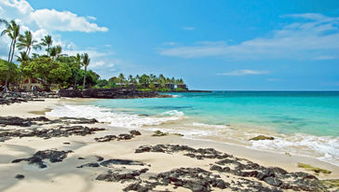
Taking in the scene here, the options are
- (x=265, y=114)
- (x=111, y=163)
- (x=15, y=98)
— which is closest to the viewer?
(x=111, y=163)

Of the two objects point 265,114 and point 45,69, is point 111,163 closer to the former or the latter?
point 265,114

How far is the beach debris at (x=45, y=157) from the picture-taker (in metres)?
5.32

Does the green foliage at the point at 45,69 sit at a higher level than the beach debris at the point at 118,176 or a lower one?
higher

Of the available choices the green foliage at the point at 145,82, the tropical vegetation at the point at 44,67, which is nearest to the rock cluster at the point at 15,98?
the tropical vegetation at the point at 44,67

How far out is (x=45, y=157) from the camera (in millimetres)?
5766

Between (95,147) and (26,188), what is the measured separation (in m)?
3.23

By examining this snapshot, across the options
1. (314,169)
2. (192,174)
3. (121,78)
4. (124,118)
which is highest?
(121,78)

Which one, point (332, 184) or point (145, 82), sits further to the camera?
point (145, 82)

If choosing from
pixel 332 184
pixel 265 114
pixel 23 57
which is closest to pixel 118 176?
pixel 332 184

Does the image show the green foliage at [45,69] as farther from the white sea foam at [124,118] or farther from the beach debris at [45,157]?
the beach debris at [45,157]

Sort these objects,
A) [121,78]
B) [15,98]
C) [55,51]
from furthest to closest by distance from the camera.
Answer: [121,78] → [55,51] → [15,98]

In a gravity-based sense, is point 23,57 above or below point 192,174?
above

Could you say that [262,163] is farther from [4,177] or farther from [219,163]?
[4,177]

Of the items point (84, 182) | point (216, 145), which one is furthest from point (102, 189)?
point (216, 145)
